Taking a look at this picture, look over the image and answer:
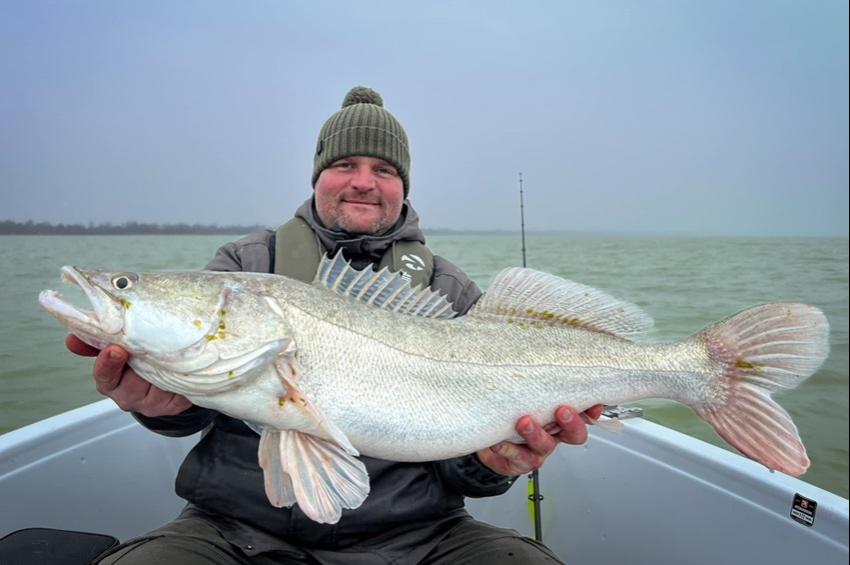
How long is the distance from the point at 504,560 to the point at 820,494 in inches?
58.6

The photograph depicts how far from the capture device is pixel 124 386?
1.94 m

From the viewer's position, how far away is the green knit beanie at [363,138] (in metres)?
3.28

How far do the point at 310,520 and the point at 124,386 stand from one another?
0.92 metres

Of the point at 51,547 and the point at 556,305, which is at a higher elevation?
the point at 556,305

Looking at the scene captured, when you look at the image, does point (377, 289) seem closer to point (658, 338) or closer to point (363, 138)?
point (363, 138)

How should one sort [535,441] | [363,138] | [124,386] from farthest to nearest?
[363,138]
[535,441]
[124,386]

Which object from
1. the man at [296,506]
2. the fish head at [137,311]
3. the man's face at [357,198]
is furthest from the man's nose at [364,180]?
the fish head at [137,311]

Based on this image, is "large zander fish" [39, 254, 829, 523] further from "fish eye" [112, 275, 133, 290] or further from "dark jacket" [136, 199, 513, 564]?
"dark jacket" [136, 199, 513, 564]

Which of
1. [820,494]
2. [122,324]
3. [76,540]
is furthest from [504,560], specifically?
[76,540]

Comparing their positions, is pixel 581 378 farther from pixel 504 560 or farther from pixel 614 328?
pixel 504 560

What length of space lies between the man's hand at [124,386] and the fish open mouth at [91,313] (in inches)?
2.2

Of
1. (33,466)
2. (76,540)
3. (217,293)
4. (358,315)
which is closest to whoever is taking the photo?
(217,293)

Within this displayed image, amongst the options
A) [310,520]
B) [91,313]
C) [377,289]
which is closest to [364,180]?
[377,289]

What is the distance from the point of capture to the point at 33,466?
9.41 ft
